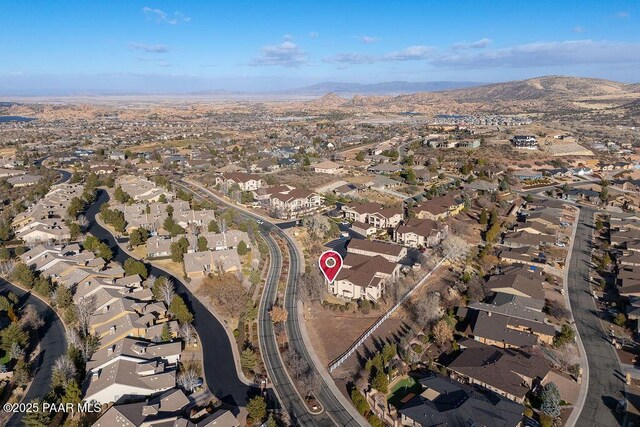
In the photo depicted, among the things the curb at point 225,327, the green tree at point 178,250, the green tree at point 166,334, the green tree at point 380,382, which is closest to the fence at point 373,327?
the green tree at point 380,382

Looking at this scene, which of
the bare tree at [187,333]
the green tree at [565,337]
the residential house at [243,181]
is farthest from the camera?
the residential house at [243,181]

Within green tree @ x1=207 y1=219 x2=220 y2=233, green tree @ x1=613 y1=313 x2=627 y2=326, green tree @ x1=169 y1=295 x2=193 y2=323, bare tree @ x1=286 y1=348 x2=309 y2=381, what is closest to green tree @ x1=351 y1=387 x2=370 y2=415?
bare tree @ x1=286 y1=348 x2=309 y2=381

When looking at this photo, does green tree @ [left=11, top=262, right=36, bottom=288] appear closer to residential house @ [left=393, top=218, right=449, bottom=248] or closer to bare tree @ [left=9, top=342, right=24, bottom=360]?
bare tree @ [left=9, top=342, right=24, bottom=360]

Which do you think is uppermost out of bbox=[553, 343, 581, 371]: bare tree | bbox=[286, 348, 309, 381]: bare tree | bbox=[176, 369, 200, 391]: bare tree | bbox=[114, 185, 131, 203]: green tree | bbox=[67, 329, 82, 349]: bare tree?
bbox=[114, 185, 131, 203]: green tree

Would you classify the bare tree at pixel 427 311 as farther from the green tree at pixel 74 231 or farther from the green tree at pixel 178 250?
the green tree at pixel 74 231

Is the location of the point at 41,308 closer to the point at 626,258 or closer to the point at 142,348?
the point at 142,348

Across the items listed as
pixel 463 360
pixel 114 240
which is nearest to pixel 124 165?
pixel 114 240
